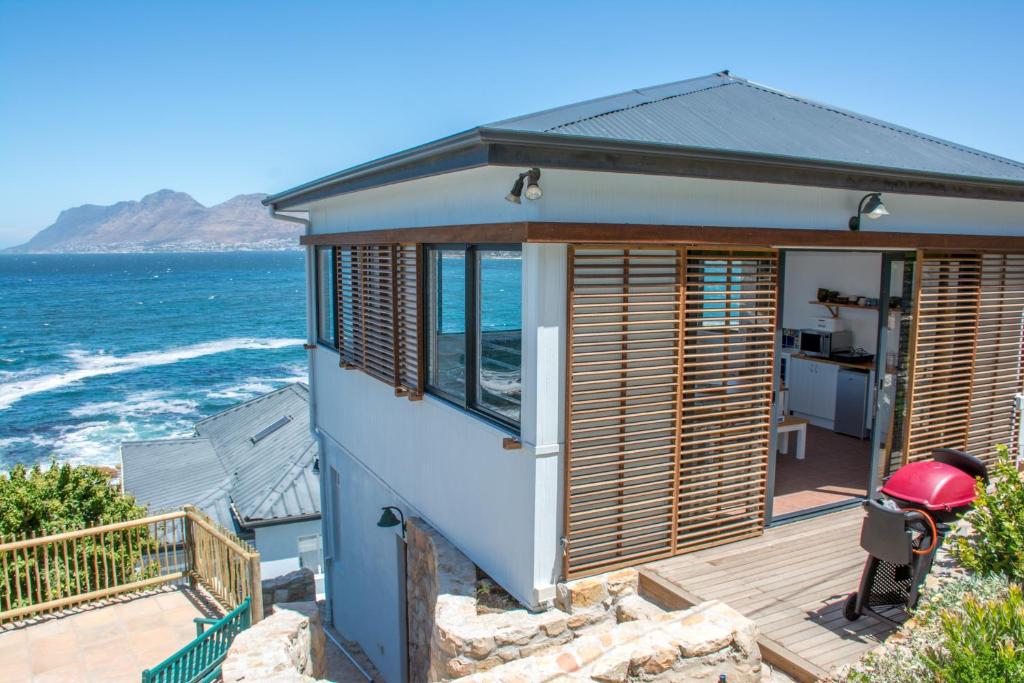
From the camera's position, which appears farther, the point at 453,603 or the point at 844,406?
the point at 844,406

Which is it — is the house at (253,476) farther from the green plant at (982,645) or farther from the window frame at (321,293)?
the green plant at (982,645)

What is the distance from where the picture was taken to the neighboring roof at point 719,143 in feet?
15.2

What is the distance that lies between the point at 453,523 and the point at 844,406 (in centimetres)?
603

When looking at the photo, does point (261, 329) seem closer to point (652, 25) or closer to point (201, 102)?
point (201, 102)

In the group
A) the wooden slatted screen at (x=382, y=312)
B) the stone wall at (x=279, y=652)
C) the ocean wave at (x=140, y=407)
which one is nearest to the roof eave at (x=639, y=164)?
the wooden slatted screen at (x=382, y=312)

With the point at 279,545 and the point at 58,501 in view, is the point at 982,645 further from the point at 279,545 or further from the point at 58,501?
the point at 279,545

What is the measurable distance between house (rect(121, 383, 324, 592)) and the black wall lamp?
1250 cm

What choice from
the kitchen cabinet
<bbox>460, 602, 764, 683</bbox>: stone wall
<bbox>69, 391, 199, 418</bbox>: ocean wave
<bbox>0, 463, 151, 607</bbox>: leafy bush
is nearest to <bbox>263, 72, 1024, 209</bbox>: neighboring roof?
<bbox>460, 602, 764, 683</bbox>: stone wall

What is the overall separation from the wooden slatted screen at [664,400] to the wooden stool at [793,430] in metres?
2.37

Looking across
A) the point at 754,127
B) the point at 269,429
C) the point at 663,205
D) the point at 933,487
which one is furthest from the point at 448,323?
the point at 269,429

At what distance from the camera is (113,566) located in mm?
8422

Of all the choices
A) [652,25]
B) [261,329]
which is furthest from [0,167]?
[652,25]

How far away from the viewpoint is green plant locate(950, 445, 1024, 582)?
14.6 ft

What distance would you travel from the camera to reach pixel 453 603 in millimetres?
5727
